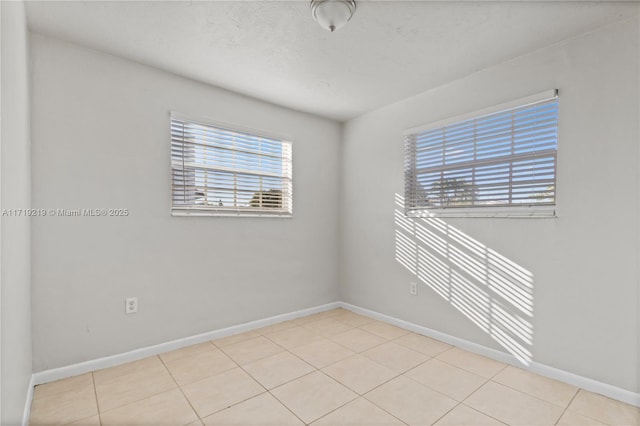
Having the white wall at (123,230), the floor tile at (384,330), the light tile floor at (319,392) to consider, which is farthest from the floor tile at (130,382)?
the floor tile at (384,330)

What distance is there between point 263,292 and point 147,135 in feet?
5.81

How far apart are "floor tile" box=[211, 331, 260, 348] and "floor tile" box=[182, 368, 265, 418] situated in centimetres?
55

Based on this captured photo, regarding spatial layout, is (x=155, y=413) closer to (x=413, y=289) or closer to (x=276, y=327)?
(x=276, y=327)

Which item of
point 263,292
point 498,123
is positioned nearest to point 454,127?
point 498,123

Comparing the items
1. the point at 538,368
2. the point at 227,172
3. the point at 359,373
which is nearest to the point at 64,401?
the point at 359,373

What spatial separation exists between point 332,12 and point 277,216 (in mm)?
2009

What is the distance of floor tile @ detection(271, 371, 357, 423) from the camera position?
1834 mm

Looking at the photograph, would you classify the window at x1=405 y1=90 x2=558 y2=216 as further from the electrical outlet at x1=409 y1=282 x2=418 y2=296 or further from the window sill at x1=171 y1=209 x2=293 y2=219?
the window sill at x1=171 y1=209 x2=293 y2=219

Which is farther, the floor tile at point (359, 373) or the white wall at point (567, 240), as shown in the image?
the floor tile at point (359, 373)

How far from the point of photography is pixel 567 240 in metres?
2.17

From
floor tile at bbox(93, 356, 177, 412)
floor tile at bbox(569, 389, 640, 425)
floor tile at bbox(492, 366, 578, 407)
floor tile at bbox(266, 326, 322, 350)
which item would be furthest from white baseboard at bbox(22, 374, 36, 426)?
floor tile at bbox(569, 389, 640, 425)

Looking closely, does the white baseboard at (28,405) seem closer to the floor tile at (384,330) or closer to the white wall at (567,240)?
the floor tile at (384,330)

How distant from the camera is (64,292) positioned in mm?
2195

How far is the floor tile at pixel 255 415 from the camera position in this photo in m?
1.72
